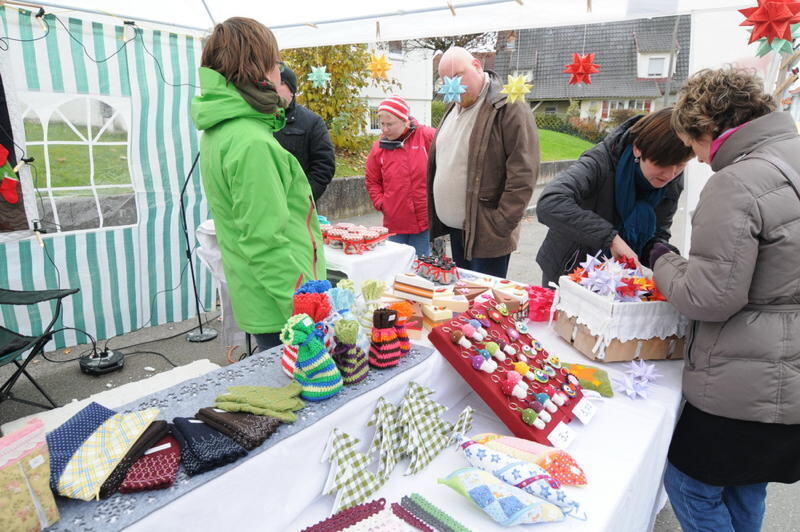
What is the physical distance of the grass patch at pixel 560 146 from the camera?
51.0 ft

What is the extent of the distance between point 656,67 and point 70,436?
9.73m

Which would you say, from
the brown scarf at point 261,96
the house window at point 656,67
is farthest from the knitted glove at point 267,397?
the house window at point 656,67

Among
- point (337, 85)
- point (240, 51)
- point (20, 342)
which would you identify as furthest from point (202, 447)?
point (337, 85)

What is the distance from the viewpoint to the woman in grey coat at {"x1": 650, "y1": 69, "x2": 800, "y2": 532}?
1.18m

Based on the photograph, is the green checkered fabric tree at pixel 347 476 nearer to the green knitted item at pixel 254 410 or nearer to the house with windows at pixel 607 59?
the green knitted item at pixel 254 410

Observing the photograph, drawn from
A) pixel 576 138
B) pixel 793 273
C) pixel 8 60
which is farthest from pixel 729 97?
pixel 576 138

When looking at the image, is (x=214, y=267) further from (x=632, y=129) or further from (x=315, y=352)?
(x=632, y=129)

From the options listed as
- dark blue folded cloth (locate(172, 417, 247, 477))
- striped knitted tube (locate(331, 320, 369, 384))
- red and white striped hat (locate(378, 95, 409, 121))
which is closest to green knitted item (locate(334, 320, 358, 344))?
striped knitted tube (locate(331, 320, 369, 384))

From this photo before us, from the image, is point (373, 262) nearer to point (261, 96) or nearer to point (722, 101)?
point (261, 96)

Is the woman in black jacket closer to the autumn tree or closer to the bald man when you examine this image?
the bald man

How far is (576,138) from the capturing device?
19.2 meters

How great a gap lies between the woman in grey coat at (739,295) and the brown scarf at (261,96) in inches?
51.3

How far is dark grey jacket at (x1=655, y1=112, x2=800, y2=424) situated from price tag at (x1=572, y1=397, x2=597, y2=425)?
1.07 ft

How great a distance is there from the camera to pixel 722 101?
1.29 m
